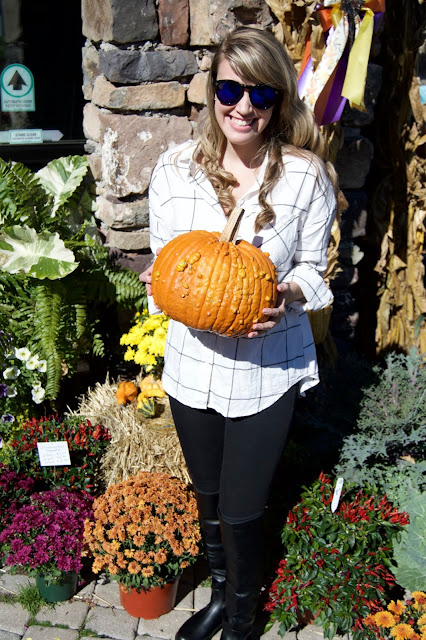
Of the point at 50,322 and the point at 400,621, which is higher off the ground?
the point at 50,322

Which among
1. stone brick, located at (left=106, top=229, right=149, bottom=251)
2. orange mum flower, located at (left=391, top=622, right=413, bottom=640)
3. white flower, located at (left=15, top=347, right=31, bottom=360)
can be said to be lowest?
orange mum flower, located at (left=391, top=622, right=413, bottom=640)

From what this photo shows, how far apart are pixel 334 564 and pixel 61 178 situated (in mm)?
2370

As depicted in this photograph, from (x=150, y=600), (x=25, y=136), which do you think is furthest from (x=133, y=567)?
(x=25, y=136)

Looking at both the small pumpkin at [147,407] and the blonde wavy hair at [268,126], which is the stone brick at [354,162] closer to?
the blonde wavy hair at [268,126]

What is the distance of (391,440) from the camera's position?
10.1 feet

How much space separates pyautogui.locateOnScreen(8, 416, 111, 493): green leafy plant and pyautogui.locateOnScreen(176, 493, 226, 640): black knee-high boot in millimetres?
751

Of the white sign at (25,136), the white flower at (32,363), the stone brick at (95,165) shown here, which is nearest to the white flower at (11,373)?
the white flower at (32,363)

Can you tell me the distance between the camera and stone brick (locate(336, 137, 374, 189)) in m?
3.66

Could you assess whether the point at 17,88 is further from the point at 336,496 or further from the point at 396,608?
the point at 396,608

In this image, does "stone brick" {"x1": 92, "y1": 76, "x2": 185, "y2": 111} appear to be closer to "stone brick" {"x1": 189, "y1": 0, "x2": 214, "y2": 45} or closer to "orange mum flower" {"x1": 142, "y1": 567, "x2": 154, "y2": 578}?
"stone brick" {"x1": 189, "y1": 0, "x2": 214, "y2": 45}

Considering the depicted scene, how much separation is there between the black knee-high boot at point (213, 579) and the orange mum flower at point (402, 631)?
69 cm

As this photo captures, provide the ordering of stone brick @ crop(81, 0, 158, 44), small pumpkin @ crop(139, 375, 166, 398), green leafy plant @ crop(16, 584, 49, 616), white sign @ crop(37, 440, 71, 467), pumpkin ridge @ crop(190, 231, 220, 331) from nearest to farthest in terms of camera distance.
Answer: pumpkin ridge @ crop(190, 231, 220, 331) < green leafy plant @ crop(16, 584, 49, 616) < white sign @ crop(37, 440, 71, 467) < stone brick @ crop(81, 0, 158, 44) < small pumpkin @ crop(139, 375, 166, 398)

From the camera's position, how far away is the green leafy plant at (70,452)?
3.07 m

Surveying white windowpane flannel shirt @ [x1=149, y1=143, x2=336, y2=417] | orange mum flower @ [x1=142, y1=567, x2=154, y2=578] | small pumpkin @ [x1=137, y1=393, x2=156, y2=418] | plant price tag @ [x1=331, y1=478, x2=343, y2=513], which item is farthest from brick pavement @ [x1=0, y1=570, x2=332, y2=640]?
white windowpane flannel shirt @ [x1=149, y1=143, x2=336, y2=417]
